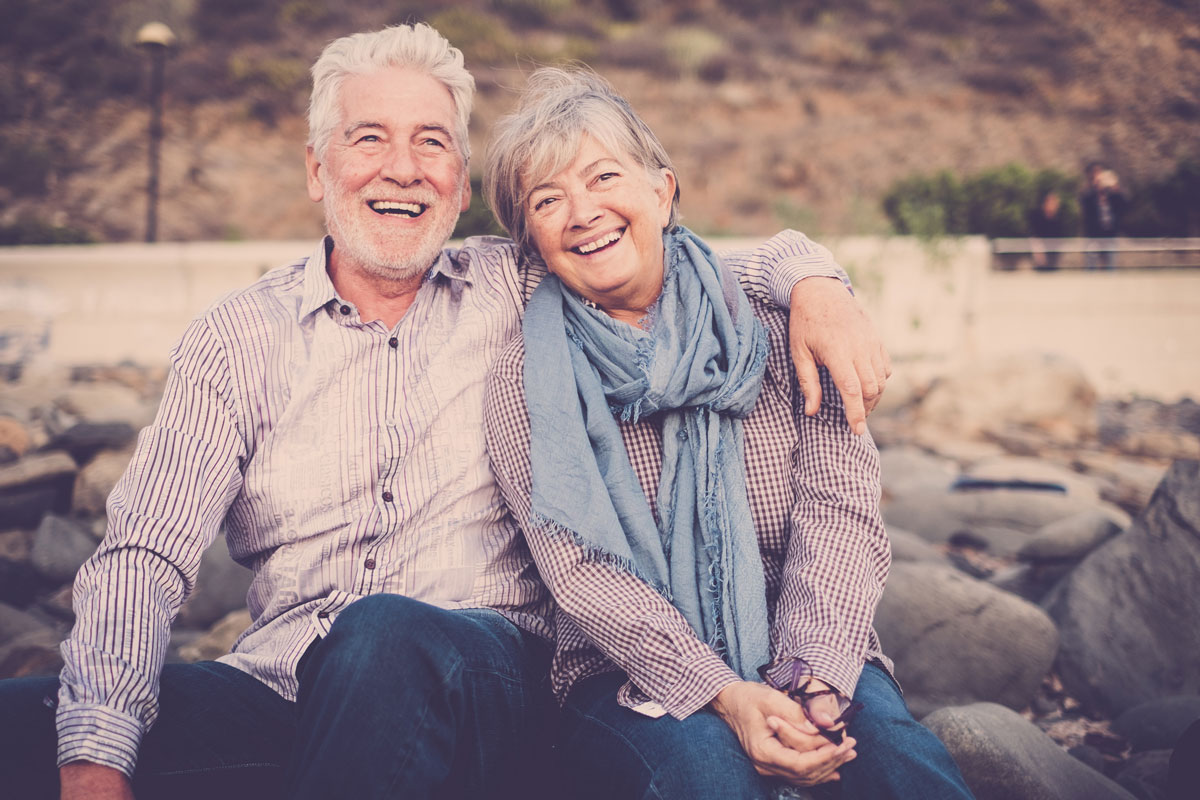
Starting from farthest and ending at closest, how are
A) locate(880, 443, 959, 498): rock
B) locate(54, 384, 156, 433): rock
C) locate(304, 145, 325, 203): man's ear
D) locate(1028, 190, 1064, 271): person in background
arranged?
locate(1028, 190, 1064, 271): person in background < locate(54, 384, 156, 433): rock < locate(880, 443, 959, 498): rock < locate(304, 145, 325, 203): man's ear

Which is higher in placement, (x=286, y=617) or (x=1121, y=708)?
(x=286, y=617)

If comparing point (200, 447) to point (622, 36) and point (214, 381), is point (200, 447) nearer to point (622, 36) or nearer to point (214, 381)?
point (214, 381)

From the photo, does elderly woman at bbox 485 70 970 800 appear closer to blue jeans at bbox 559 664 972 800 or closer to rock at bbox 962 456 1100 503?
blue jeans at bbox 559 664 972 800

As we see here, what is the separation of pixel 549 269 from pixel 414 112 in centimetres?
62

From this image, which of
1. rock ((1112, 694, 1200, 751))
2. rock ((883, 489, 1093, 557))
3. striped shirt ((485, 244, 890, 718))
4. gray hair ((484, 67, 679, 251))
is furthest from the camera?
rock ((883, 489, 1093, 557))

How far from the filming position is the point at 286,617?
7.75 feet

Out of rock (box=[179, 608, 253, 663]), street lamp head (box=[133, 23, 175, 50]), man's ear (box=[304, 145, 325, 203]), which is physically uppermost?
street lamp head (box=[133, 23, 175, 50])

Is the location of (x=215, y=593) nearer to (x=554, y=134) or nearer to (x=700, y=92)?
(x=554, y=134)

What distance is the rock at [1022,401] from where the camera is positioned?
361 inches

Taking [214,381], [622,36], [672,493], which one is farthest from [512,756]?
[622,36]

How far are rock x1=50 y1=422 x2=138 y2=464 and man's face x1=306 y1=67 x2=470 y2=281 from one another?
14.1 ft

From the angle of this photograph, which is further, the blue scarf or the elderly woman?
the blue scarf

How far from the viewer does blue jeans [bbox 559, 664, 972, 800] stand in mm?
1883

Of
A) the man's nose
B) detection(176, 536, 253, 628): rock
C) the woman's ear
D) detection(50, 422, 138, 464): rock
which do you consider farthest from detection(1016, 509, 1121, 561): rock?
detection(50, 422, 138, 464): rock
